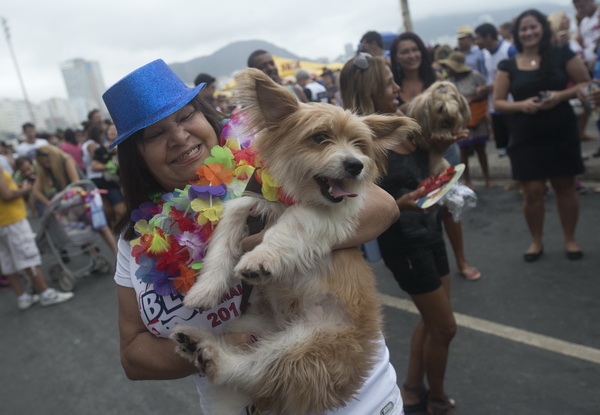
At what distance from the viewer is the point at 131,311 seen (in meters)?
1.82

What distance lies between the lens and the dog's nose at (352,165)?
1.64m

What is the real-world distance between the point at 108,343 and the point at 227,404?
3927mm

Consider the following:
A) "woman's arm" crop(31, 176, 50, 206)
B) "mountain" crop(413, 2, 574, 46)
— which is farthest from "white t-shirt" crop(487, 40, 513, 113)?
"woman's arm" crop(31, 176, 50, 206)

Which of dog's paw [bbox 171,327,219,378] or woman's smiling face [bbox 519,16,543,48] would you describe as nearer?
dog's paw [bbox 171,327,219,378]

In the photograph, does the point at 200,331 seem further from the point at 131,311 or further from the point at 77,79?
the point at 77,79

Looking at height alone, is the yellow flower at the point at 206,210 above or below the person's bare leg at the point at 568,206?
above

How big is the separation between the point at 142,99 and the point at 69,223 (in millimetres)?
6283

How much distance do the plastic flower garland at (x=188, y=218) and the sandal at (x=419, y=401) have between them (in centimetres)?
220

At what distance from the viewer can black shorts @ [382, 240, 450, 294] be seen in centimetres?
280

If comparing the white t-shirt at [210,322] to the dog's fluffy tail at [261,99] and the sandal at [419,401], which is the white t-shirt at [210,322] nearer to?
the dog's fluffy tail at [261,99]

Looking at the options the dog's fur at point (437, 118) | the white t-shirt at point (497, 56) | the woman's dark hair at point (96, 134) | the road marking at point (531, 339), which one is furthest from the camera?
the woman's dark hair at point (96, 134)

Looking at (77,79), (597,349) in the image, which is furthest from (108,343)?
(77,79)

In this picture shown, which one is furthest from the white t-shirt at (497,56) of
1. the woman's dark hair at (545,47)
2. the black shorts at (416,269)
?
the black shorts at (416,269)

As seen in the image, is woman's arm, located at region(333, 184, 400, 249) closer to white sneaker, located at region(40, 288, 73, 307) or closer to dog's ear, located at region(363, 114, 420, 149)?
dog's ear, located at region(363, 114, 420, 149)
